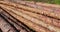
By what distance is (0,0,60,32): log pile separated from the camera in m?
3.42

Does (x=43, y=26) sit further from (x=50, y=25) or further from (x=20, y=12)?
(x=20, y=12)

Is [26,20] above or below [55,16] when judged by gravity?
below

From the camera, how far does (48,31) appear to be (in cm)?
328

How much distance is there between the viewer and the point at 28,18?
4.04 m

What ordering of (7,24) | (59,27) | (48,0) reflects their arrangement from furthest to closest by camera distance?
(48,0) → (7,24) → (59,27)

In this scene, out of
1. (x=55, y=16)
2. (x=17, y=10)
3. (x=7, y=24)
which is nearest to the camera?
(x=55, y=16)

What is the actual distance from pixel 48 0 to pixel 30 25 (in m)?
2.48

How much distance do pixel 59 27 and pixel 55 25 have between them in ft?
0.40

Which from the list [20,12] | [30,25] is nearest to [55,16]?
[30,25]

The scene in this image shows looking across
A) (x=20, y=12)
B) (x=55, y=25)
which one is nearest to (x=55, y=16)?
(x=55, y=25)

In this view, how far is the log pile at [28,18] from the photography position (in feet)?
11.2

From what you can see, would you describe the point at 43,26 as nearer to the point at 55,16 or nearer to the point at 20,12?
the point at 55,16

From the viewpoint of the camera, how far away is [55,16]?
3.45 metres

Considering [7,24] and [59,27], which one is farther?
[7,24]
